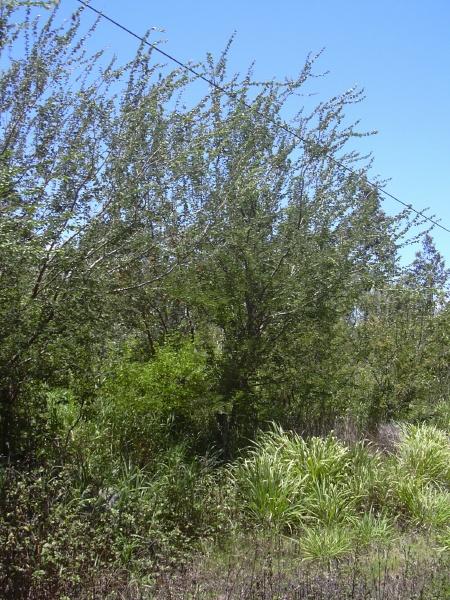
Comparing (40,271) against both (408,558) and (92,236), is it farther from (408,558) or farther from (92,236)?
(408,558)

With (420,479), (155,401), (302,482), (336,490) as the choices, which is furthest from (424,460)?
(155,401)

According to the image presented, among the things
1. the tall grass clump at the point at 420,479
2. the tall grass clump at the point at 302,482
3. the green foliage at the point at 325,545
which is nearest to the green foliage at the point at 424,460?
the tall grass clump at the point at 420,479

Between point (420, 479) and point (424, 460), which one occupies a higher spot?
point (424, 460)

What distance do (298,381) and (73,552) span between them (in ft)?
14.6

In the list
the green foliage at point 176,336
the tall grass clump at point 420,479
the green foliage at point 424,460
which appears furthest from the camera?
the green foliage at point 424,460

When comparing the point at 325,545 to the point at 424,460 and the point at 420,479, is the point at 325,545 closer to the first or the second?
the point at 420,479

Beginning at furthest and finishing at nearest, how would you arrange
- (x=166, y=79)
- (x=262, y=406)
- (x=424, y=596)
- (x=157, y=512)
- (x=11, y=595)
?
1. (x=262, y=406)
2. (x=166, y=79)
3. (x=157, y=512)
4. (x=424, y=596)
5. (x=11, y=595)

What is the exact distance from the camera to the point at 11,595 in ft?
14.5

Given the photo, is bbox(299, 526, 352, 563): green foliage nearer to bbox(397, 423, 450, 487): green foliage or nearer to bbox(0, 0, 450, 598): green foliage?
bbox(0, 0, 450, 598): green foliage

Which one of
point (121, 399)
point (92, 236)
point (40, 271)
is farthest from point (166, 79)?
point (121, 399)

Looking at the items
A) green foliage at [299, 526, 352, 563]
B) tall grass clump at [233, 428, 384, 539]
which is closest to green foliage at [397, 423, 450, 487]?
tall grass clump at [233, 428, 384, 539]

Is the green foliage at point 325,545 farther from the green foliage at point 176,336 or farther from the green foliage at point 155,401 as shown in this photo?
the green foliage at point 155,401

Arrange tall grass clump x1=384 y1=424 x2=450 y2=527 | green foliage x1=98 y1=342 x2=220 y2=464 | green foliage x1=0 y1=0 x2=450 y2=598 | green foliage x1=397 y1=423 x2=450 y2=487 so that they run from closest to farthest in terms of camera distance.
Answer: green foliage x1=0 y1=0 x2=450 y2=598, tall grass clump x1=384 y1=424 x2=450 y2=527, green foliage x1=98 y1=342 x2=220 y2=464, green foliage x1=397 y1=423 x2=450 y2=487

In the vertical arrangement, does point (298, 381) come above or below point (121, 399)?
above
